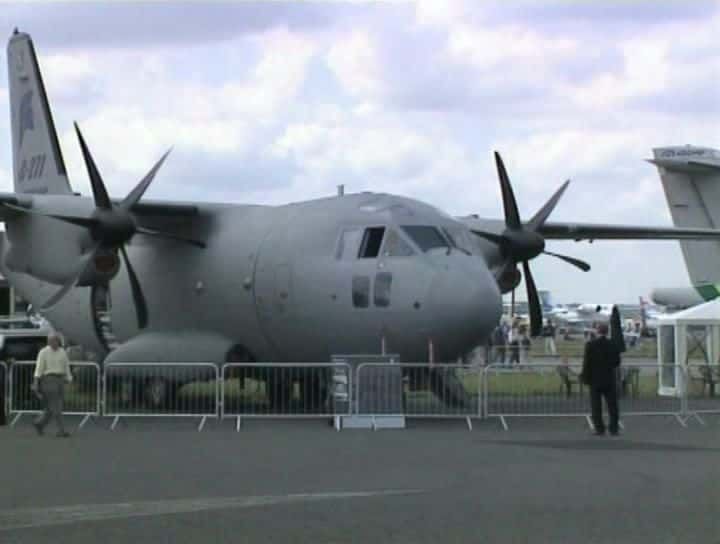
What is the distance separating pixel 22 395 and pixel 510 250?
9.43 meters

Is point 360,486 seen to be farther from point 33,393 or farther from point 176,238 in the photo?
point 176,238

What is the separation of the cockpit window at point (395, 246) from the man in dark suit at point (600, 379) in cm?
342

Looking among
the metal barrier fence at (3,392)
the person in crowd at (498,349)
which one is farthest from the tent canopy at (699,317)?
the metal barrier fence at (3,392)

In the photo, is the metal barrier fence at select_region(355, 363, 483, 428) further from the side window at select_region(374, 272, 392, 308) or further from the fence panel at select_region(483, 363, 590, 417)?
the side window at select_region(374, 272, 392, 308)

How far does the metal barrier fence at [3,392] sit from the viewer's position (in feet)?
67.7

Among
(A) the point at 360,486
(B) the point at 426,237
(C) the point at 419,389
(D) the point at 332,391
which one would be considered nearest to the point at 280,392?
(D) the point at 332,391

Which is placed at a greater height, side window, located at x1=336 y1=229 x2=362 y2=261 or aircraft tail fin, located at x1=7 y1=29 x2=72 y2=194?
aircraft tail fin, located at x1=7 y1=29 x2=72 y2=194

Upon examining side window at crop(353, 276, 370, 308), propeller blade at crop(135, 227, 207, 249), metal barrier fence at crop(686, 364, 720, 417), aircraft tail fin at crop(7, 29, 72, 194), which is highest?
aircraft tail fin at crop(7, 29, 72, 194)

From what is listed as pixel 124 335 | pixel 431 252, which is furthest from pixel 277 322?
pixel 124 335

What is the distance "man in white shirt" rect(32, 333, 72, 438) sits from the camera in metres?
18.9

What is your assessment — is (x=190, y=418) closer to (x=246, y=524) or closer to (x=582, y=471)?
(x=582, y=471)

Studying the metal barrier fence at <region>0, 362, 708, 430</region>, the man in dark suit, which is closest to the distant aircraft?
the metal barrier fence at <region>0, 362, 708, 430</region>

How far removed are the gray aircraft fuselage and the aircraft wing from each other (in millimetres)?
3729

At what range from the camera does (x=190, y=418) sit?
21156 millimetres
